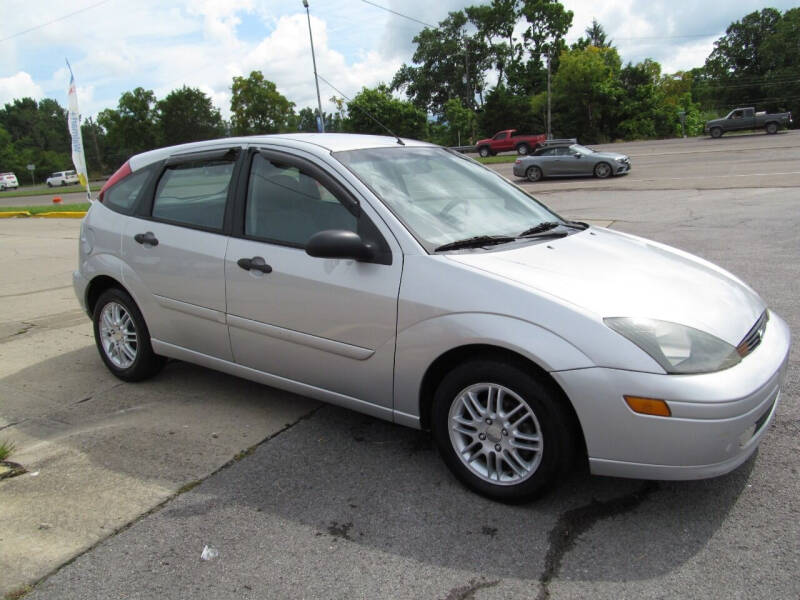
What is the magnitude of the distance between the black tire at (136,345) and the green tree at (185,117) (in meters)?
70.2

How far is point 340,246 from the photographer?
3.07 m

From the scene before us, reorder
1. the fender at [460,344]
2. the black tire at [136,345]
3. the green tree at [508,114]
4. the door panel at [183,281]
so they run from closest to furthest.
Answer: the fender at [460,344], the door panel at [183,281], the black tire at [136,345], the green tree at [508,114]

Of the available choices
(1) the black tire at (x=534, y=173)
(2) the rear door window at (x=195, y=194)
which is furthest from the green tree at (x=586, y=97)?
(2) the rear door window at (x=195, y=194)

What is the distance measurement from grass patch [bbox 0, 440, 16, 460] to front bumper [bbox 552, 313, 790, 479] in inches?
120

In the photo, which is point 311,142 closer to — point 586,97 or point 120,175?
point 120,175

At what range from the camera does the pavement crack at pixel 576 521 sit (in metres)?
2.47

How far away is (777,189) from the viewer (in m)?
15.0

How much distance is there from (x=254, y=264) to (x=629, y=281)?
6.52 ft

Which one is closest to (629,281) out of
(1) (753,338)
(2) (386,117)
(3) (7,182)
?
(1) (753,338)

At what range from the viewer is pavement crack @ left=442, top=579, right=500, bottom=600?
91.9 inches

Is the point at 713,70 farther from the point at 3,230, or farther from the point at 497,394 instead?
the point at 497,394

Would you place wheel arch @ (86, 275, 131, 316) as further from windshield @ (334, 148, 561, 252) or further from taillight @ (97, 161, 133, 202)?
windshield @ (334, 148, 561, 252)

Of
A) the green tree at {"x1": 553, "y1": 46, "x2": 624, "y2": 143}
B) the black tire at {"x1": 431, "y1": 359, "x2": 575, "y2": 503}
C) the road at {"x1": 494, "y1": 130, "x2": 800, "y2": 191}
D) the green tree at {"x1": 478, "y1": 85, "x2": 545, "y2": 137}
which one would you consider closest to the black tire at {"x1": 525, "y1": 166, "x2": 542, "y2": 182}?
the road at {"x1": 494, "y1": 130, "x2": 800, "y2": 191}

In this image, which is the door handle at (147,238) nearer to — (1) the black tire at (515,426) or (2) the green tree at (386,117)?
(1) the black tire at (515,426)
